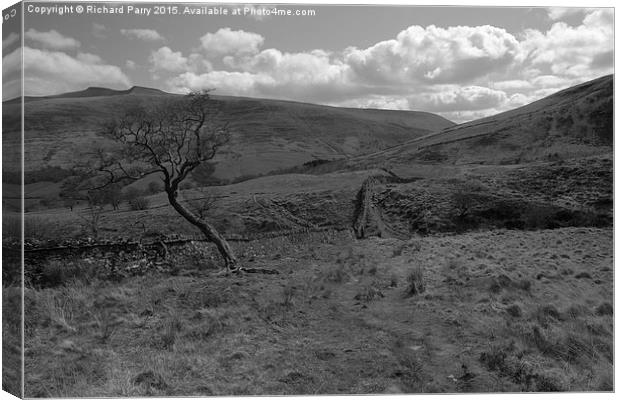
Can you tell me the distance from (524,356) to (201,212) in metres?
3.61

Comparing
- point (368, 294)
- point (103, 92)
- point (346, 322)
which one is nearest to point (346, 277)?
point (368, 294)

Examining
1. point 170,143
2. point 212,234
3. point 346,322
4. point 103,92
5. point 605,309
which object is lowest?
point 346,322

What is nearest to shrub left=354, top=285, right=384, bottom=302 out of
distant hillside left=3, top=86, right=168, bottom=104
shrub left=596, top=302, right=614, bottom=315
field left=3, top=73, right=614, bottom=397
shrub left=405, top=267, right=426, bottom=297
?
field left=3, top=73, right=614, bottom=397

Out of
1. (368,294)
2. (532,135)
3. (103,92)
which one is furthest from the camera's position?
(532,135)

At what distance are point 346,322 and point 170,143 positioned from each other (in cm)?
259

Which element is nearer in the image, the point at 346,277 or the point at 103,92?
the point at 103,92

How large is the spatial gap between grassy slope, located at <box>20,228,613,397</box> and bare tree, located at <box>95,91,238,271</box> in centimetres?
88

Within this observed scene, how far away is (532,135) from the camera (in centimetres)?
605

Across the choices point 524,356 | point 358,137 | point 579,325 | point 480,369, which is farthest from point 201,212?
point 579,325

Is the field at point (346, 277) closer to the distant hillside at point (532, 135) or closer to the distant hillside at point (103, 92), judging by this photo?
the distant hillside at point (532, 135)

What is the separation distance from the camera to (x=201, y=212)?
17.8 feet

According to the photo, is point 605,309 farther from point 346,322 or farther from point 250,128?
point 250,128

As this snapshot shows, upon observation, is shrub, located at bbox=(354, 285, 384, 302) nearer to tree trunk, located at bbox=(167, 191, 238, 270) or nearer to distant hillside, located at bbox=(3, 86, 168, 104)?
tree trunk, located at bbox=(167, 191, 238, 270)

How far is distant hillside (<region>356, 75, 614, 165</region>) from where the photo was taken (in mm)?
5633
